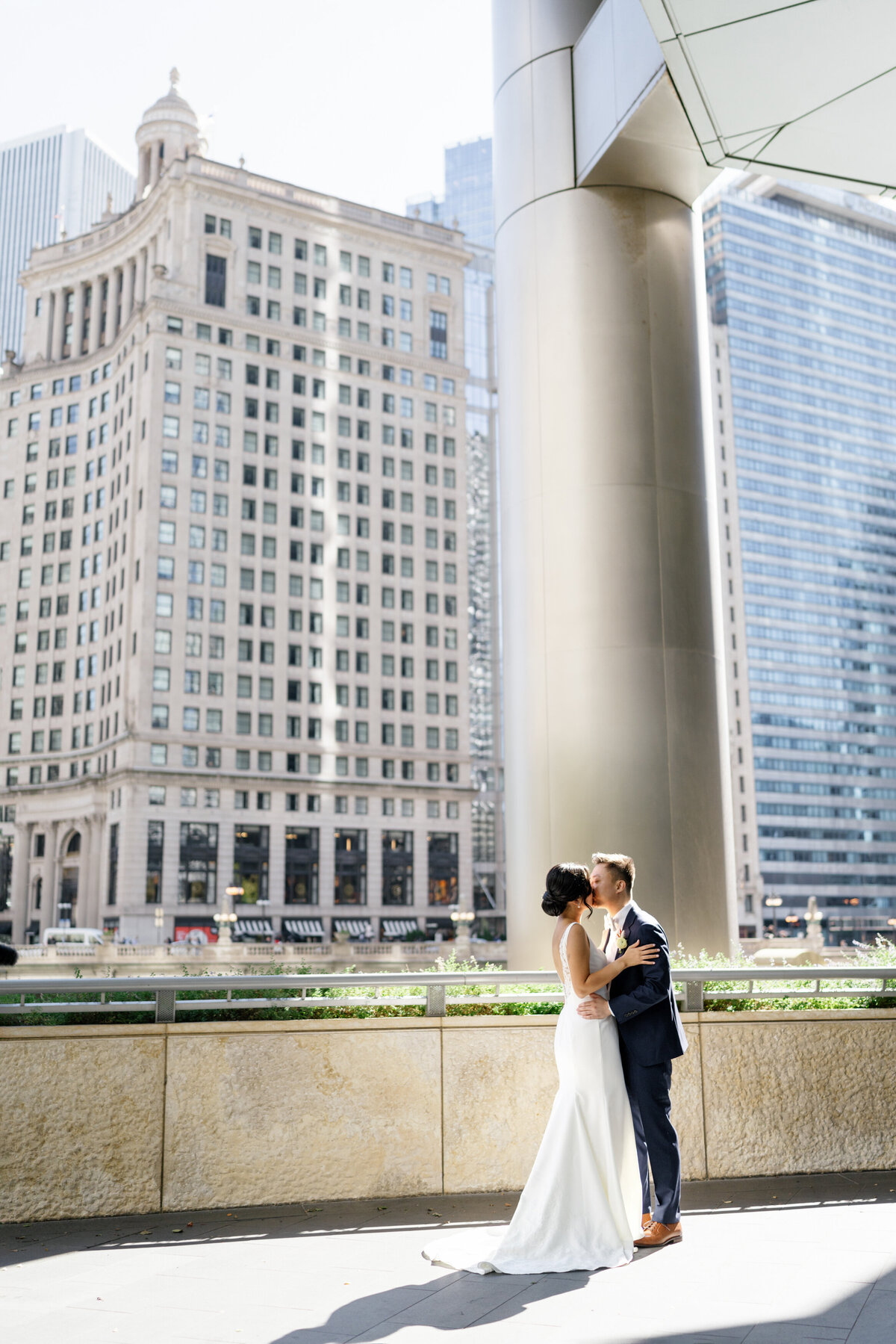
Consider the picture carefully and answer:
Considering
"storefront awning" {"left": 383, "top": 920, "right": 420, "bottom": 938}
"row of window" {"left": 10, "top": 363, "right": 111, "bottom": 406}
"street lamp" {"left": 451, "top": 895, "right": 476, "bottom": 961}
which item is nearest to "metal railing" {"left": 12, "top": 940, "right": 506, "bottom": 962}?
"street lamp" {"left": 451, "top": 895, "right": 476, "bottom": 961}

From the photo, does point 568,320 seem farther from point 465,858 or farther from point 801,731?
point 801,731

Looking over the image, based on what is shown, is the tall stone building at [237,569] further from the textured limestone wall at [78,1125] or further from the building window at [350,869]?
the textured limestone wall at [78,1125]

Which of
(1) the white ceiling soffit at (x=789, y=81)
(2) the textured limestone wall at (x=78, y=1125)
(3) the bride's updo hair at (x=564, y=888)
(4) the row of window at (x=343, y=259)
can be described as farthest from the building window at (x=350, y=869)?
(3) the bride's updo hair at (x=564, y=888)

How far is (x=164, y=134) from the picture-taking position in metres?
100

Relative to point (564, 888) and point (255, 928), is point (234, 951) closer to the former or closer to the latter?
point (255, 928)

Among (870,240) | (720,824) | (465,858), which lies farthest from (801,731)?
(720,824)

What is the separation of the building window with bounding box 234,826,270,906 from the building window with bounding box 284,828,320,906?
1772 millimetres

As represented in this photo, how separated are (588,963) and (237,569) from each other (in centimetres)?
8269

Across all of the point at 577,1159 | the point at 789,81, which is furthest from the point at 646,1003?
the point at 789,81

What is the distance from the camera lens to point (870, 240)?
15362cm

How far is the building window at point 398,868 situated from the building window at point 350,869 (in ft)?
6.21

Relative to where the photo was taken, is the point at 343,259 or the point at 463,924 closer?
the point at 463,924

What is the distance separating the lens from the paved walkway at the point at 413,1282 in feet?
16.8

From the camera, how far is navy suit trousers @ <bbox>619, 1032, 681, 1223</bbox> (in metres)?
6.64
